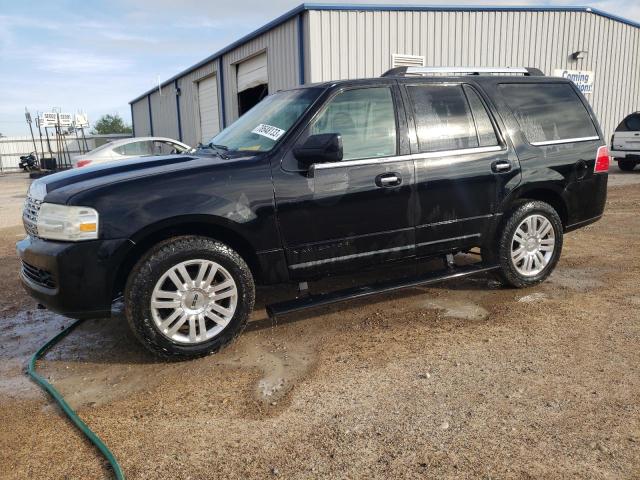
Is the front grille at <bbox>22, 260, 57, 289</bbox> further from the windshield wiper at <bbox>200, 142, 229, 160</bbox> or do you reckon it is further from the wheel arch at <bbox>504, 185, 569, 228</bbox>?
the wheel arch at <bbox>504, 185, 569, 228</bbox>

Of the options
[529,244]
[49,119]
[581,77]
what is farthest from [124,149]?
[49,119]

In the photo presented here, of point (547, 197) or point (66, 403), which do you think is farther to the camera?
point (547, 197)

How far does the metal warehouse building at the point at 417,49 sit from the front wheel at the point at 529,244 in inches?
321

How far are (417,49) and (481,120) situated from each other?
9563 millimetres

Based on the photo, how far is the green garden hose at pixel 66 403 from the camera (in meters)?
2.52

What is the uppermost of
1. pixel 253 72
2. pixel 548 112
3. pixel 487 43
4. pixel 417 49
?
pixel 487 43

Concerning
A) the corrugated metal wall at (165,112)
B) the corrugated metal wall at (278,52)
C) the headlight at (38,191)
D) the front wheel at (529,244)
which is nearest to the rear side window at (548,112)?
the front wheel at (529,244)

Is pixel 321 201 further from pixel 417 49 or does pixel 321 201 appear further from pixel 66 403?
pixel 417 49

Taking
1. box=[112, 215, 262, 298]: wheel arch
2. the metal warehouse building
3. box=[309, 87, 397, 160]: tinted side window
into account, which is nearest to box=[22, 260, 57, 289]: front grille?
box=[112, 215, 262, 298]: wheel arch

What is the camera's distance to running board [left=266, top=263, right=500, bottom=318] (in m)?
3.87

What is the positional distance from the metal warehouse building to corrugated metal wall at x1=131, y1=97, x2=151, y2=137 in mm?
11803

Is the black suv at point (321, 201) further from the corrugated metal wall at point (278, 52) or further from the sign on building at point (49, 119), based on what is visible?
the sign on building at point (49, 119)

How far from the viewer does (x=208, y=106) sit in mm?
20047

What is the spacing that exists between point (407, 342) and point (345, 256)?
2.61ft
